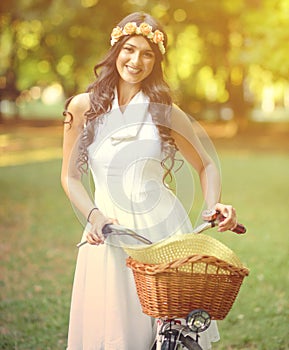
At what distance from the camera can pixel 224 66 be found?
29500 mm

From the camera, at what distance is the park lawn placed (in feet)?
19.8

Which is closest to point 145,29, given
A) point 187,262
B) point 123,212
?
point 123,212

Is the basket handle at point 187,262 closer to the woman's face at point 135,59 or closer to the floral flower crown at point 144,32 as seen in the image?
the woman's face at point 135,59

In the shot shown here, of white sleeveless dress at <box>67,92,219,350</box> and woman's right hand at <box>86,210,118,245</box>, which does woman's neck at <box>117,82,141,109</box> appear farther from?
woman's right hand at <box>86,210,118,245</box>

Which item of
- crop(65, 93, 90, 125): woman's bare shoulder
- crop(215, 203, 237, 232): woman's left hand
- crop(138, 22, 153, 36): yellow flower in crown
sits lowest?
crop(215, 203, 237, 232): woman's left hand

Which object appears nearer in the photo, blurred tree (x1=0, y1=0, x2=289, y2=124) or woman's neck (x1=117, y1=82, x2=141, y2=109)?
woman's neck (x1=117, y1=82, x2=141, y2=109)

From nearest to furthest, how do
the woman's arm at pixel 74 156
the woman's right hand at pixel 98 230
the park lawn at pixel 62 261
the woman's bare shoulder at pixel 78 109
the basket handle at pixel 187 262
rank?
the basket handle at pixel 187 262 < the woman's right hand at pixel 98 230 < the woman's arm at pixel 74 156 < the woman's bare shoulder at pixel 78 109 < the park lawn at pixel 62 261

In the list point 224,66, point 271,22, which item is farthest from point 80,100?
point 224,66

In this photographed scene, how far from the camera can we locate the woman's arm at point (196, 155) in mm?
3443

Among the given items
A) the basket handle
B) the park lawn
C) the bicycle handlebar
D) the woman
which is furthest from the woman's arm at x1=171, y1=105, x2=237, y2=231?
the park lawn

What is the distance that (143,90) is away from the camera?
3.52 m

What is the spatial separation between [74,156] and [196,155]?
0.55 m

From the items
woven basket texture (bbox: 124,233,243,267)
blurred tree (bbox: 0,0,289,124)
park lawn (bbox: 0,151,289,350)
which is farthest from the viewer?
blurred tree (bbox: 0,0,289,124)

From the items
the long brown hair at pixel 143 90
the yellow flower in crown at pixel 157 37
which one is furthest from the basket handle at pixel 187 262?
the yellow flower in crown at pixel 157 37
